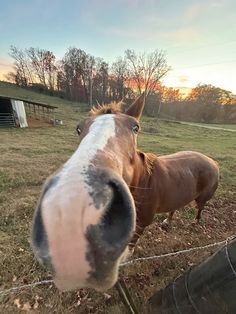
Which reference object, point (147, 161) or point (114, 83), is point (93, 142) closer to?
point (147, 161)

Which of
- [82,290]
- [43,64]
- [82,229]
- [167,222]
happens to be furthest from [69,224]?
[43,64]

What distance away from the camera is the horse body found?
3.07m

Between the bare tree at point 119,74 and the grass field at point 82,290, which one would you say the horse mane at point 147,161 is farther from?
the bare tree at point 119,74

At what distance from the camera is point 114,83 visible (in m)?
44.9

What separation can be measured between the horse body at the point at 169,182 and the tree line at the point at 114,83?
3426cm

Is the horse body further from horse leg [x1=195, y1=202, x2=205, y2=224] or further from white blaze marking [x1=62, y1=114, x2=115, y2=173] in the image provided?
white blaze marking [x1=62, y1=114, x2=115, y2=173]

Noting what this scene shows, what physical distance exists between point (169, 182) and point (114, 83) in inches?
1716

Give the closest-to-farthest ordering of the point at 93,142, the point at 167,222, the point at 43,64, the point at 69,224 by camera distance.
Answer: the point at 69,224 < the point at 93,142 < the point at 167,222 < the point at 43,64

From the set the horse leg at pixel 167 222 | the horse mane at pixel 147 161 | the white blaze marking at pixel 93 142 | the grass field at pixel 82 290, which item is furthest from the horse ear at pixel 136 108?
the horse leg at pixel 167 222

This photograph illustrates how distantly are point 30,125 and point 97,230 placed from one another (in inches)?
868

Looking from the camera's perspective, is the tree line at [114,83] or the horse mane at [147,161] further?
the tree line at [114,83]

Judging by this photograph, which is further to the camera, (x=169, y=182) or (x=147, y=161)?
(x=169, y=182)

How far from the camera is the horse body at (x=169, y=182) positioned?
3070 millimetres

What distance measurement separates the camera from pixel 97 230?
1.04 metres
